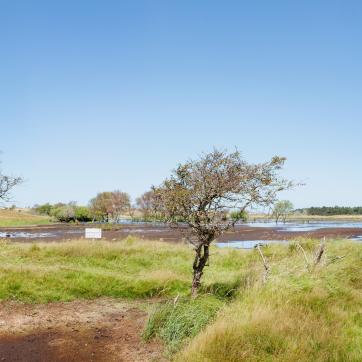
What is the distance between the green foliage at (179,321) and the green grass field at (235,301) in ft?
0.08

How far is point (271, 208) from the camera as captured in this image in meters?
14.0

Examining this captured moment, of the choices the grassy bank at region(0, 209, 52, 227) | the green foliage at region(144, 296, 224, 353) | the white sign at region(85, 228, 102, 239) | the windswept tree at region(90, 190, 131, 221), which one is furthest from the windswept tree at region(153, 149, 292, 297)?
the windswept tree at region(90, 190, 131, 221)

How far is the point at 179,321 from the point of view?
35.6 feet

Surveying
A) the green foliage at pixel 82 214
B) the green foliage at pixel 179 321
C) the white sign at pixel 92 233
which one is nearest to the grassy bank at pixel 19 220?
the green foliage at pixel 82 214

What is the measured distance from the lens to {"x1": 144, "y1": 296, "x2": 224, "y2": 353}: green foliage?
33.9ft

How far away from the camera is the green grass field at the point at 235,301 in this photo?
9141 millimetres

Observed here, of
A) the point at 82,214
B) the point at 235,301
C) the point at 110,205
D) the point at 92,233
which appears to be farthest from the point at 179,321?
the point at 82,214

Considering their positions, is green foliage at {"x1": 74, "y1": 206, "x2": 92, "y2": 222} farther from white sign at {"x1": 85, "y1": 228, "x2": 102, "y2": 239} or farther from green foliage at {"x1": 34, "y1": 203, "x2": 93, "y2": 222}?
white sign at {"x1": 85, "y1": 228, "x2": 102, "y2": 239}

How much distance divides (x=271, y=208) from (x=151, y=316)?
17.0 ft

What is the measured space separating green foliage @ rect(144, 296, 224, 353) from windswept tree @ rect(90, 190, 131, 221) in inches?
3475

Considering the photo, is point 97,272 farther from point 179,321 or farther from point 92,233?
point 92,233

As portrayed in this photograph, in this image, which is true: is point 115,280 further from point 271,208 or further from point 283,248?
point 283,248

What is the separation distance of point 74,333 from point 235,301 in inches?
172

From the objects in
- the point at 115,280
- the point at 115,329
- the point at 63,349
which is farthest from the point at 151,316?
the point at 115,280
